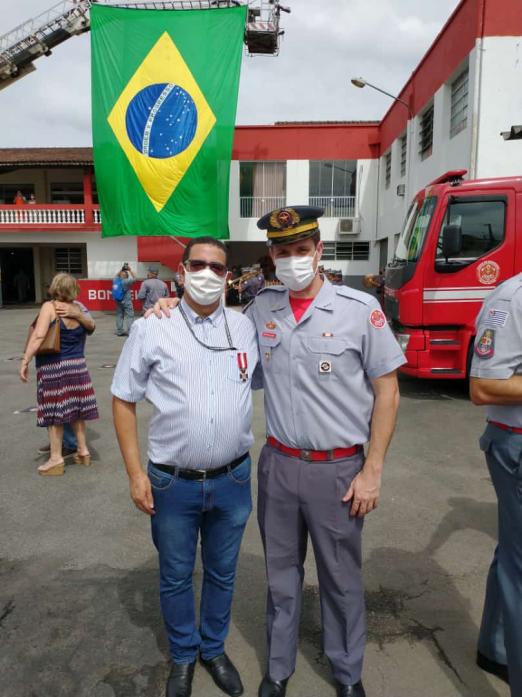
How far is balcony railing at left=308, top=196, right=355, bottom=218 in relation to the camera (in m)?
22.2

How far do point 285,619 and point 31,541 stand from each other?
81.8 inches

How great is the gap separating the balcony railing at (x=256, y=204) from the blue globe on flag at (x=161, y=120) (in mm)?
9329

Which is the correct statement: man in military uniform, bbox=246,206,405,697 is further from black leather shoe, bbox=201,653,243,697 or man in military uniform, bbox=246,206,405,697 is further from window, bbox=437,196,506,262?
window, bbox=437,196,506,262

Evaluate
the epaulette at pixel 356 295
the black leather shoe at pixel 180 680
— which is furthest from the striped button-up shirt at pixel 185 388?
the black leather shoe at pixel 180 680

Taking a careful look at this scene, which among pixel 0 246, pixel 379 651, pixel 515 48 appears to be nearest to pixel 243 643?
pixel 379 651

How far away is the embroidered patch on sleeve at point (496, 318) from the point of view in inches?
75.2

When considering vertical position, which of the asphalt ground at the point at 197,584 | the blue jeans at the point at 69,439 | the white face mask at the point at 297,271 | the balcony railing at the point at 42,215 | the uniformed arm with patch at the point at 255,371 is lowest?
the asphalt ground at the point at 197,584

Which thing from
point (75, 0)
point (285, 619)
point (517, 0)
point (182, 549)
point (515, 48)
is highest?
point (75, 0)

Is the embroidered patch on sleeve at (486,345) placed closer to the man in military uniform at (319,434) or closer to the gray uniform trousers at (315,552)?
the man in military uniform at (319,434)

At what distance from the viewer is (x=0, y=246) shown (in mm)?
27250

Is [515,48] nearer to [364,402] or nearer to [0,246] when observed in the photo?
[364,402]

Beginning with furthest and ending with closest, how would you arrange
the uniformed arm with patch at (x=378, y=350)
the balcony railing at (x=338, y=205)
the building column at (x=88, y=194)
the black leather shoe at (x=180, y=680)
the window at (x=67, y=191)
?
the window at (x=67, y=191) < the building column at (x=88, y=194) < the balcony railing at (x=338, y=205) < the black leather shoe at (x=180, y=680) < the uniformed arm with patch at (x=378, y=350)

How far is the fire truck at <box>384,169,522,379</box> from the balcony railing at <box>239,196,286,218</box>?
15.9 meters

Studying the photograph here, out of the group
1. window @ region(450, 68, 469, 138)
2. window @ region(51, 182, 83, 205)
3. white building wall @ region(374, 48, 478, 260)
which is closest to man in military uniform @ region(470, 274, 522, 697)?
white building wall @ region(374, 48, 478, 260)
